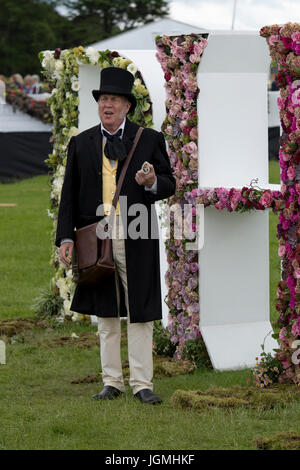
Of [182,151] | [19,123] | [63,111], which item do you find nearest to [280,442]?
[182,151]

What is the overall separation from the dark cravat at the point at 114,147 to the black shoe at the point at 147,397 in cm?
146

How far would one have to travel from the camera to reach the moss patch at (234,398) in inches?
218

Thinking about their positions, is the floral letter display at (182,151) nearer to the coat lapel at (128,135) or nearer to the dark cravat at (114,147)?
the coat lapel at (128,135)

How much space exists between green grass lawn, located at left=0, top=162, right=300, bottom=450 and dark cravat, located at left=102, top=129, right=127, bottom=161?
1.35 metres

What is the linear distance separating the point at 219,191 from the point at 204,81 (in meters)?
0.87

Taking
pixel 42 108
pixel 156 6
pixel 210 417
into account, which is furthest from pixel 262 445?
pixel 156 6

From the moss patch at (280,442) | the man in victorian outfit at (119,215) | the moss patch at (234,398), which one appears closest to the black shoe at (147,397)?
the man in victorian outfit at (119,215)

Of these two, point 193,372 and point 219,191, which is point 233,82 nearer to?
point 219,191

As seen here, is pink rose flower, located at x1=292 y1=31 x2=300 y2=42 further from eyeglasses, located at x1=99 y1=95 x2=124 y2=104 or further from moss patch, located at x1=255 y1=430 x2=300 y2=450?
moss patch, located at x1=255 y1=430 x2=300 y2=450

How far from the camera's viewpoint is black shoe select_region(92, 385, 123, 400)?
5953 mm

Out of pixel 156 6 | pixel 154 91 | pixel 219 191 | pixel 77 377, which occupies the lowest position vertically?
pixel 77 377

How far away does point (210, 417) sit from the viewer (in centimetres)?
530

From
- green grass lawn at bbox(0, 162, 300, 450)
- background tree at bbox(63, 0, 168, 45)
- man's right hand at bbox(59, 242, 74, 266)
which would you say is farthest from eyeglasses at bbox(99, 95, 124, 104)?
background tree at bbox(63, 0, 168, 45)

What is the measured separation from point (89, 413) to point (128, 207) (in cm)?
128
